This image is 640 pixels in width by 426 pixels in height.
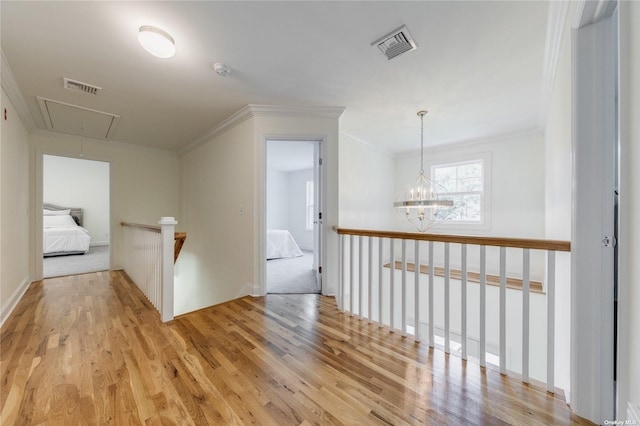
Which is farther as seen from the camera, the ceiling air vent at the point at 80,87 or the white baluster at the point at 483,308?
the ceiling air vent at the point at 80,87

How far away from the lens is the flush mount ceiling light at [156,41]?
5.45ft

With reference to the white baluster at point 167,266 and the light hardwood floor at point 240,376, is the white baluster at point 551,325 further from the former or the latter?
the white baluster at point 167,266

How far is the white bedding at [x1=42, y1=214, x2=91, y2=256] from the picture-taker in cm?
537

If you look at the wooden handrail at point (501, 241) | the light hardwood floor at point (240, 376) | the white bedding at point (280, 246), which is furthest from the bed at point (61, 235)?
the wooden handrail at point (501, 241)

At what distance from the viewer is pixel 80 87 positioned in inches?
95.3

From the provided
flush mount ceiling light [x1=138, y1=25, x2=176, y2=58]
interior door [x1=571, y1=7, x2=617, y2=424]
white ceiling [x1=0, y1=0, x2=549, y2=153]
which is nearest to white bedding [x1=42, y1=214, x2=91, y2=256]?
white ceiling [x1=0, y1=0, x2=549, y2=153]

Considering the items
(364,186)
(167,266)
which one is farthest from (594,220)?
(364,186)

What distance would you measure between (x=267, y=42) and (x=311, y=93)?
84cm

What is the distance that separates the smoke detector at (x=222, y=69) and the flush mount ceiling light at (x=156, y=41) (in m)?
0.34

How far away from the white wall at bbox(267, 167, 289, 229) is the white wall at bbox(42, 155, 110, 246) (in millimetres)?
4375

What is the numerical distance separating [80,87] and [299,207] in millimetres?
5346

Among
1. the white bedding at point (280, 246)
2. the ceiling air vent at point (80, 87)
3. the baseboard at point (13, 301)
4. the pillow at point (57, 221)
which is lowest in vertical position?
the baseboard at point (13, 301)

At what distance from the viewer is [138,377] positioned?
58.5 inches

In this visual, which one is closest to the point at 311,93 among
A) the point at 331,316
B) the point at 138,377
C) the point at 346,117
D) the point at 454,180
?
the point at 346,117
